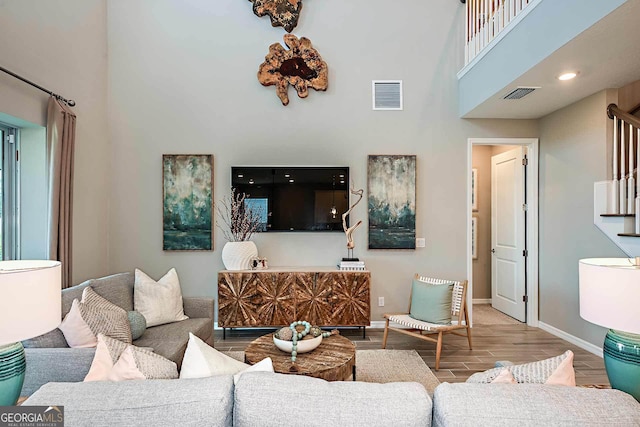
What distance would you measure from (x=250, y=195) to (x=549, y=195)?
11.5 feet

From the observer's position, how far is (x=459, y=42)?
180 inches

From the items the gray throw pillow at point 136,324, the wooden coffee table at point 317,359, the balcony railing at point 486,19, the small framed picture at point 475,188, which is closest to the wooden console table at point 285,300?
the gray throw pillow at point 136,324

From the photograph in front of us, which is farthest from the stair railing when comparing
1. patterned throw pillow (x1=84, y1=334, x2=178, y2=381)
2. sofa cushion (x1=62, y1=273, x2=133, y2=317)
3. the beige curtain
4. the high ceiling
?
the beige curtain

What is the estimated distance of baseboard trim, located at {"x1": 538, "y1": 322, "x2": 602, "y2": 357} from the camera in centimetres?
364

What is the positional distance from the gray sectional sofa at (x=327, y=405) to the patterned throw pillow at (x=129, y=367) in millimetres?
147

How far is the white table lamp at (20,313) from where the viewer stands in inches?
54.2

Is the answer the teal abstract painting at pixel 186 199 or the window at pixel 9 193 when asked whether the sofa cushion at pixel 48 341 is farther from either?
the teal abstract painting at pixel 186 199

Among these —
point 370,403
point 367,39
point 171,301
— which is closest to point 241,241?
point 171,301

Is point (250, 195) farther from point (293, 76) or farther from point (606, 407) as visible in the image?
point (606, 407)

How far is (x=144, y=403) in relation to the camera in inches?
46.1

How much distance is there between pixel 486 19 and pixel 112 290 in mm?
4458

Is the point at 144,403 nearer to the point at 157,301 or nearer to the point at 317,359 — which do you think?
the point at 317,359

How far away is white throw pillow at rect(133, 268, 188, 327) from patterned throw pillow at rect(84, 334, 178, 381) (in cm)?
175

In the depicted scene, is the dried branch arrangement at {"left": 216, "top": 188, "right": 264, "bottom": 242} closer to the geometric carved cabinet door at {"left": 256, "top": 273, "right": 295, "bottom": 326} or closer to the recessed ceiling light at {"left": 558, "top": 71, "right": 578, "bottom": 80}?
the geometric carved cabinet door at {"left": 256, "top": 273, "right": 295, "bottom": 326}
